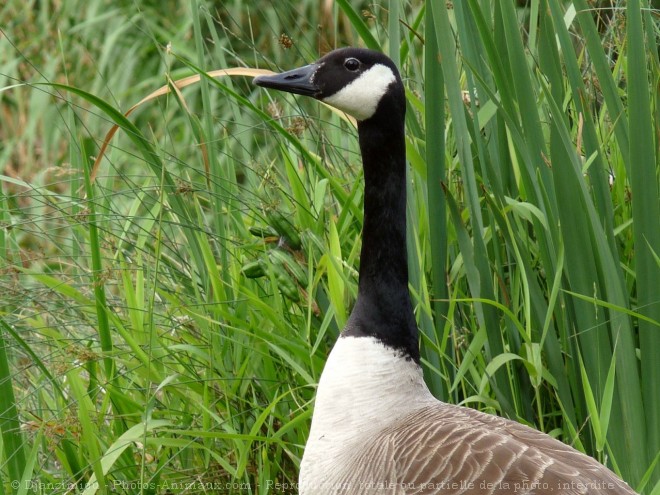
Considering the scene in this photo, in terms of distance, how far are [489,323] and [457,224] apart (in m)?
0.27

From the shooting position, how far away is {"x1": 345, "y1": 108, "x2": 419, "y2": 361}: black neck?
8.35ft

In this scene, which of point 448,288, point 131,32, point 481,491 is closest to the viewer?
point 481,491

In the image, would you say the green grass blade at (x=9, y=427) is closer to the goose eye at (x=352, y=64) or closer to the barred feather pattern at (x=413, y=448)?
the barred feather pattern at (x=413, y=448)

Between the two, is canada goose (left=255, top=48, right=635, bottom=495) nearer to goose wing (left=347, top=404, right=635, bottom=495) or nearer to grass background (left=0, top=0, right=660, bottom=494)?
goose wing (left=347, top=404, right=635, bottom=495)

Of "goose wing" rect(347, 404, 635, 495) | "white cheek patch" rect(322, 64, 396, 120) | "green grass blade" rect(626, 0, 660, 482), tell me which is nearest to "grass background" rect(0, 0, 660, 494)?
"green grass blade" rect(626, 0, 660, 482)

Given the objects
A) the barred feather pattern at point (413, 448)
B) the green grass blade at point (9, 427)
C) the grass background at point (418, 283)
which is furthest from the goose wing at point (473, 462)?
the green grass blade at point (9, 427)

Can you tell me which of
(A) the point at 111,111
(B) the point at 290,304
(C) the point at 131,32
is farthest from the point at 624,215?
(C) the point at 131,32

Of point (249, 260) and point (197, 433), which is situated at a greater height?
point (249, 260)

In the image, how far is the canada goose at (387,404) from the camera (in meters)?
2.06

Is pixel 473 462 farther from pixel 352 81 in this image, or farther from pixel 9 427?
pixel 9 427

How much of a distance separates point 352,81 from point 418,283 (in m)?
0.58

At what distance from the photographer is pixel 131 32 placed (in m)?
6.35

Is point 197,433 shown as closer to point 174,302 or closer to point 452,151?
point 174,302

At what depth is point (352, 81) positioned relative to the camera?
8.54 feet
